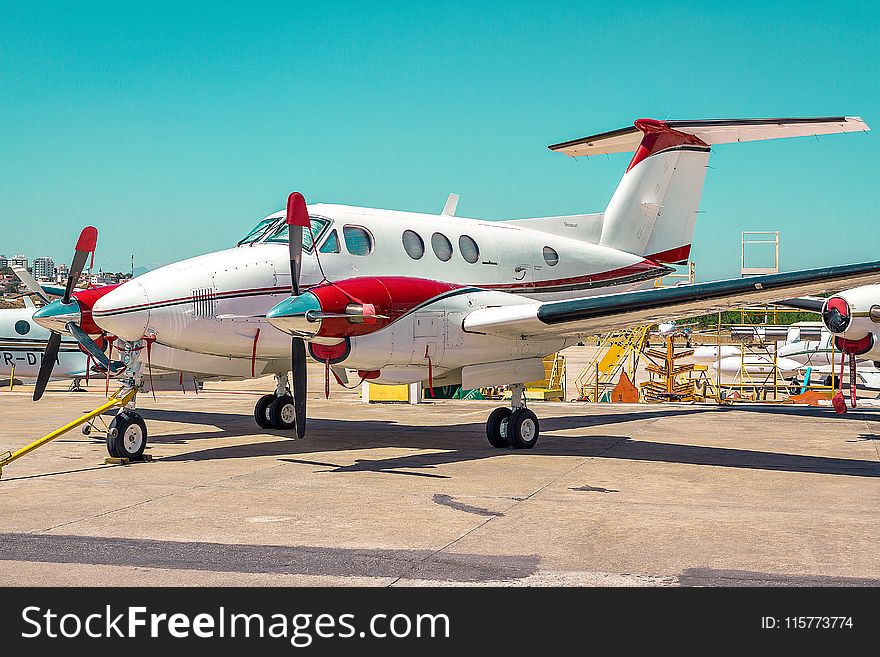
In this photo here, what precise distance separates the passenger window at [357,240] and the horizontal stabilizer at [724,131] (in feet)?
22.1

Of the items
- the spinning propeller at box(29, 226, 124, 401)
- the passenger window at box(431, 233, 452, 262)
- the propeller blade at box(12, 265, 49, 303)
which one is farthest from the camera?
the propeller blade at box(12, 265, 49, 303)

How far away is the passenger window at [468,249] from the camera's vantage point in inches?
555

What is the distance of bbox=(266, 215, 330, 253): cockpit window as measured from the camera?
12.5 metres

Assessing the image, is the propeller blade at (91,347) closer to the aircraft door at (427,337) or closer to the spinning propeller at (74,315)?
the spinning propeller at (74,315)

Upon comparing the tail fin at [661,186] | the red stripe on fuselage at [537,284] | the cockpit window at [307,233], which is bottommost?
the red stripe on fuselage at [537,284]

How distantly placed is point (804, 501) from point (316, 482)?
5.47m

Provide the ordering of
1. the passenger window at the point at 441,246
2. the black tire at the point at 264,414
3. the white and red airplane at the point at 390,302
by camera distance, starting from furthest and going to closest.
Answer: 1. the black tire at the point at 264,414
2. the passenger window at the point at 441,246
3. the white and red airplane at the point at 390,302

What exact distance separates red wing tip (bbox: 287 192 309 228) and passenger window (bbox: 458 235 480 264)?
3.22 metres

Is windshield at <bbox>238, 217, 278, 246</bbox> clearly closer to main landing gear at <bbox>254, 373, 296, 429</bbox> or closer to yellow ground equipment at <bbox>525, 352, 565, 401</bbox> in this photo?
main landing gear at <bbox>254, 373, 296, 429</bbox>

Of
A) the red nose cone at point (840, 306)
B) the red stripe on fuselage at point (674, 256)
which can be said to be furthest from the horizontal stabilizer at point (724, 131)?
the red nose cone at point (840, 306)

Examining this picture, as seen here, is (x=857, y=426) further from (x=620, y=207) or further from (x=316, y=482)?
(x=316, y=482)

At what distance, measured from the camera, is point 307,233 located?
12602 millimetres

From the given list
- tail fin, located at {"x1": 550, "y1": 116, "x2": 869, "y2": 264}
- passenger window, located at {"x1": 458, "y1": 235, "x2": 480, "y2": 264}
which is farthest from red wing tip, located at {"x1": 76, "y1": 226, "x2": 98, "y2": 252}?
tail fin, located at {"x1": 550, "y1": 116, "x2": 869, "y2": 264}
